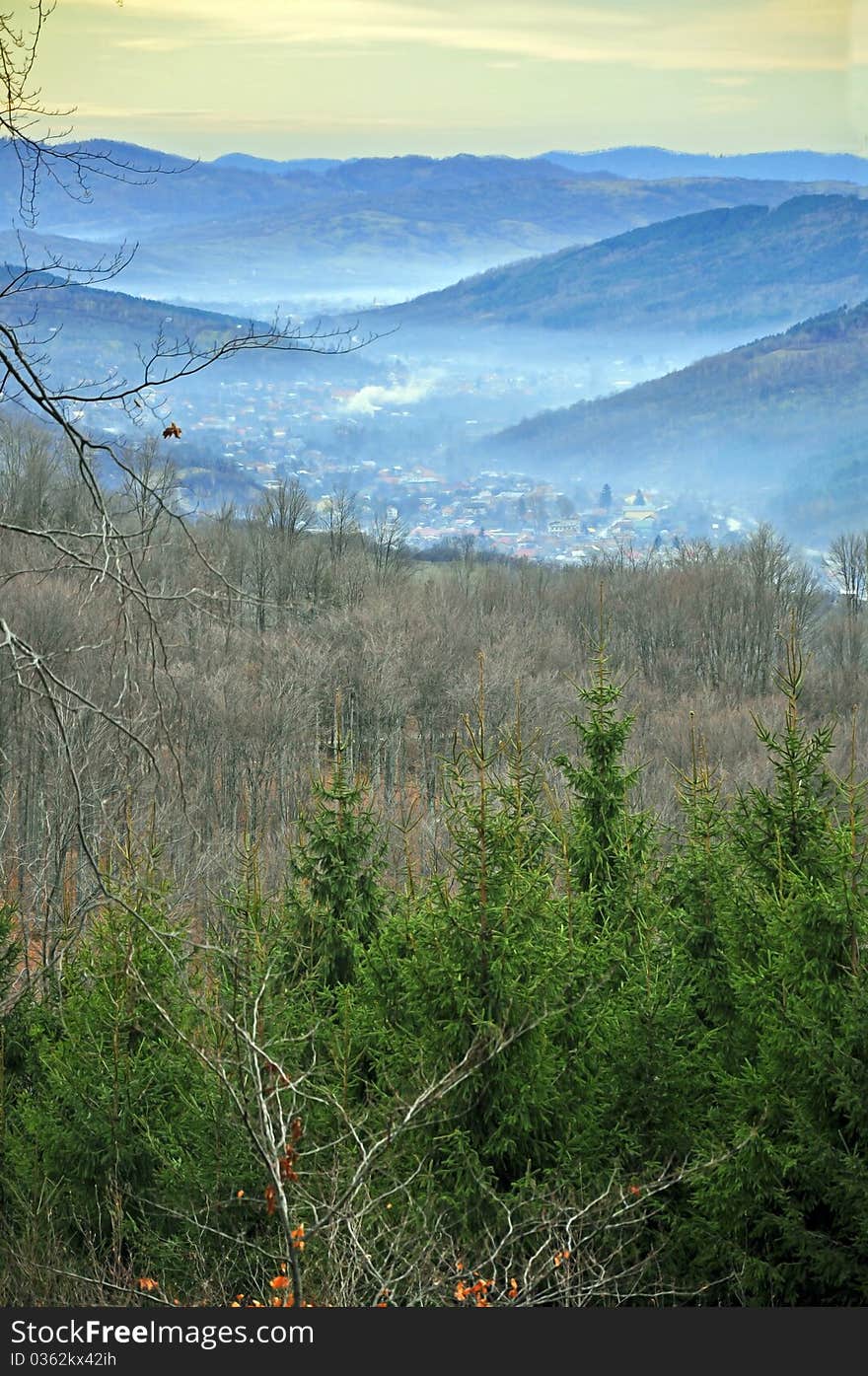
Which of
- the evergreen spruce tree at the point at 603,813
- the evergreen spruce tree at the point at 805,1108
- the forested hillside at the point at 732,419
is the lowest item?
the evergreen spruce tree at the point at 805,1108

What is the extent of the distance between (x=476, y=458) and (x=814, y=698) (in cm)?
12863

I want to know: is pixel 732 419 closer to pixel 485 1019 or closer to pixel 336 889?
pixel 336 889

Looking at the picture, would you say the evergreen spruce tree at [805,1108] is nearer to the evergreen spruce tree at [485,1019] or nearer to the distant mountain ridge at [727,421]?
the evergreen spruce tree at [485,1019]

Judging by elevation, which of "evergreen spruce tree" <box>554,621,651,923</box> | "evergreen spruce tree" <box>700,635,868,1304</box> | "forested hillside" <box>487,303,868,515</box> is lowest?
"evergreen spruce tree" <box>700,635,868,1304</box>

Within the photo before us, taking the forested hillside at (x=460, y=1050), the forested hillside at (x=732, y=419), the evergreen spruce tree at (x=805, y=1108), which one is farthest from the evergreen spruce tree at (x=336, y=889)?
the forested hillside at (x=732, y=419)

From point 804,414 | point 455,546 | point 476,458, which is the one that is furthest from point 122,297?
point 804,414

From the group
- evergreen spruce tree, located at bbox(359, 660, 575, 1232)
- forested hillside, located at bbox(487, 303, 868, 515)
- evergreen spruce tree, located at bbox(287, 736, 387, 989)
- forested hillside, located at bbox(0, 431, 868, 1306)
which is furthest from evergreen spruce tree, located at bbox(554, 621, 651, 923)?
forested hillside, located at bbox(487, 303, 868, 515)

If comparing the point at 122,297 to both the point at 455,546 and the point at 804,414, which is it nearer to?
the point at 455,546

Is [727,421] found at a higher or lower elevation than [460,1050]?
higher

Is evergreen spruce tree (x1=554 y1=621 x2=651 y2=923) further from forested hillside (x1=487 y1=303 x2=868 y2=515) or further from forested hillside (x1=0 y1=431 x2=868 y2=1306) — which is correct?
forested hillside (x1=487 y1=303 x2=868 y2=515)

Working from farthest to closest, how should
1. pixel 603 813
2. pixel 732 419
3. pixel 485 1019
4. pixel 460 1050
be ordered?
pixel 732 419, pixel 603 813, pixel 460 1050, pixel 485 1019

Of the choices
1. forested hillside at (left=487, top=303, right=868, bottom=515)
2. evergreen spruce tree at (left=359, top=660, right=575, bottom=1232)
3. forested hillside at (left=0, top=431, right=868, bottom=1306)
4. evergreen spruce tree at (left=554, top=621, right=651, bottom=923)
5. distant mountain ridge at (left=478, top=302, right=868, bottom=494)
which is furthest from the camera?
distant mountain ridge at (left=478, top=302, right=868, bottom=494)

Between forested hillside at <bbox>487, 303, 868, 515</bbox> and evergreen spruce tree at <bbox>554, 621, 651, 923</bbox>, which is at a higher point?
forested hillside at <bbox>487, 303, 868, 515</bbox>

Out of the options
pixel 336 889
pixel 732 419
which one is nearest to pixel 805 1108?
pixel 336 889
